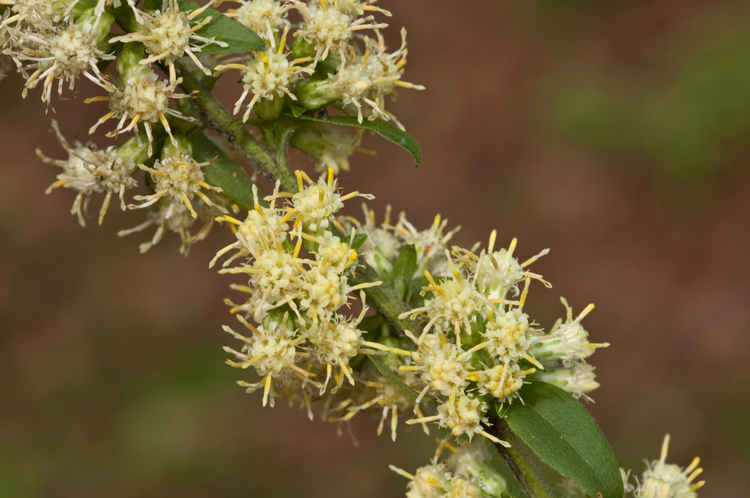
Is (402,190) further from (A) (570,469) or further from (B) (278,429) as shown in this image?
(A) (570,469)

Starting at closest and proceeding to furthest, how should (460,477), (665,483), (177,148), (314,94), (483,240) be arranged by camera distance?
(177,148), (314,94), (460,477), (665,483), (483,240)

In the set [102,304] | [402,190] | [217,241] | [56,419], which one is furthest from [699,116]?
[56,419]

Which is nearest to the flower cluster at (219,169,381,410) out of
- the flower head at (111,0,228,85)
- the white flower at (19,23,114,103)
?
the flower head at (111,0,228,85)

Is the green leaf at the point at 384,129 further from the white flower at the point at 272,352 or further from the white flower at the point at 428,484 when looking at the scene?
the white flower at the point at 428,484

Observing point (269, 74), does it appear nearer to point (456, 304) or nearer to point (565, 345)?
point (456, 304)

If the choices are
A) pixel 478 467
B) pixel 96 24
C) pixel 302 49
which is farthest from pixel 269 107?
pixel 478 467

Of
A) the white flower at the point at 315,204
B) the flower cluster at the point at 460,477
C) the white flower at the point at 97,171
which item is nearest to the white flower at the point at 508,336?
the flower cluster at the point at 460,477
